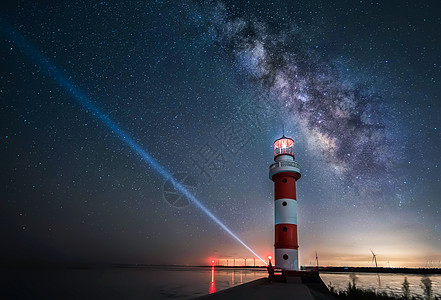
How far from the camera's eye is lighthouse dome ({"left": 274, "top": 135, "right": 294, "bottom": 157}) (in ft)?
112

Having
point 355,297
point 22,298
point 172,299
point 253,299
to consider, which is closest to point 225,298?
point 253,299

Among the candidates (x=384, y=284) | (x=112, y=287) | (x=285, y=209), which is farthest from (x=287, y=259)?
(x=384, y=284)

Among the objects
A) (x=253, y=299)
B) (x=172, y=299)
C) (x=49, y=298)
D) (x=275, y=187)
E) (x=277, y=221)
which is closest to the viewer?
(x=253, y=299)

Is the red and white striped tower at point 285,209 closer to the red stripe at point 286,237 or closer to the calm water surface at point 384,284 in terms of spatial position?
the red stripe at point 286,237

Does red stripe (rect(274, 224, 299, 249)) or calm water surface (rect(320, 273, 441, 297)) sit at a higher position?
red stripe (rect(274, 224, 299, 249))

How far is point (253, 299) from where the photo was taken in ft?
44.8

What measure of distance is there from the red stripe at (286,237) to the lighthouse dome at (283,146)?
30.5 feet

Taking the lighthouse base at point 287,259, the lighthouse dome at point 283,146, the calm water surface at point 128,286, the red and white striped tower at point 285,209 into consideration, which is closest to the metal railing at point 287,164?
the red and white striped tower at point 285,209

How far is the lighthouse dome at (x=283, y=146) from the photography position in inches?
1347

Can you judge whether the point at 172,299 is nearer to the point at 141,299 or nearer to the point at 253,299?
the point at 141,299

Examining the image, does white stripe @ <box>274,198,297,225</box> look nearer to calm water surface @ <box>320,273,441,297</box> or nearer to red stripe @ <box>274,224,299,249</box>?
red stripe @ <box>274,224,299,249</box>

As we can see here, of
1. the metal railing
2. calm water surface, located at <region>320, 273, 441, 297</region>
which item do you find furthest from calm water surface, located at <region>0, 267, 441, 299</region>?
the metal railing

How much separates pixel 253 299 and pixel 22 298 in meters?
26.9

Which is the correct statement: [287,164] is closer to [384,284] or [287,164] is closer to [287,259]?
[287,259]
